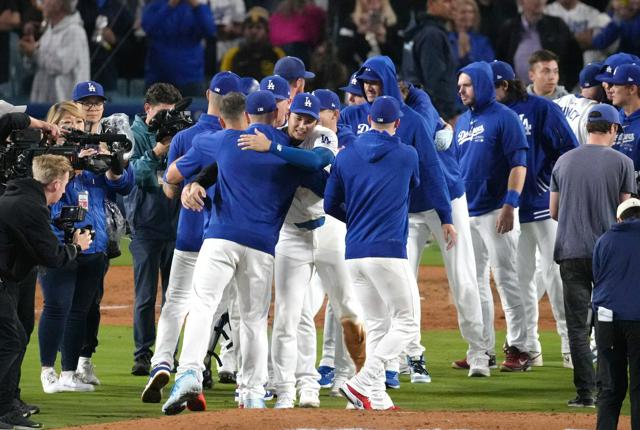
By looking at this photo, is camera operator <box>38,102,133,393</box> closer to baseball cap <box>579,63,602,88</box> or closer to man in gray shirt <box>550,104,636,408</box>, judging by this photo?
man in gray shirt <box>550,104,636,408</box>

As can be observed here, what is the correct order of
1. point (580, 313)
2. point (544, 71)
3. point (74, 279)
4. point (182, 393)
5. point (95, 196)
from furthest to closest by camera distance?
point (544, 71) < point (95, 196) < point (74, 279) < point (580, 313) < point (182, 393)

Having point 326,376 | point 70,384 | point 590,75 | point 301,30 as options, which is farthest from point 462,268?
point 301,30

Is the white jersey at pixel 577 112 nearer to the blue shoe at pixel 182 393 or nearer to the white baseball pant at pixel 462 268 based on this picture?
the white baseball pant at pixel 462 268

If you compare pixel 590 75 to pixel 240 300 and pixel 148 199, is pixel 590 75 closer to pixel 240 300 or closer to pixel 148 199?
pixel 148 199

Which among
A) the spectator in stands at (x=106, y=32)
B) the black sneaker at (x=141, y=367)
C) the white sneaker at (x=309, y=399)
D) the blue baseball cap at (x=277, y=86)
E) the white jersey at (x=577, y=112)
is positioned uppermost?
the spectator in stands at (x=106, y=32)

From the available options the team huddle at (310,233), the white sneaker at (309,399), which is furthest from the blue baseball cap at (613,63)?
the white sneaker at (309,399)

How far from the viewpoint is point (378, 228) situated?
26.4 feet

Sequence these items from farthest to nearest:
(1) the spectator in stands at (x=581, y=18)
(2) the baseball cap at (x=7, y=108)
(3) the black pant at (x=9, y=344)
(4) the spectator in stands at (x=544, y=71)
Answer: (1) the spectator in stands at (x=581, y=18)
(4) the spectator in stands at (x=544, y=71)
(2) the baseball cap at (x=7, y=108)
(3) the black pant at (x=9, y=344)

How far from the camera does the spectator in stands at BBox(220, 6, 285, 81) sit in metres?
19.1

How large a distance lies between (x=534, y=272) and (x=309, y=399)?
2.80m

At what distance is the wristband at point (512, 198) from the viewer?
9.95 metres

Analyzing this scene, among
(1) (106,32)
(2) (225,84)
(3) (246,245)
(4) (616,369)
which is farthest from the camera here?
(1) (106,32)

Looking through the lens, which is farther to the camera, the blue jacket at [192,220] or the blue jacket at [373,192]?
the blue jacket at [192,220]

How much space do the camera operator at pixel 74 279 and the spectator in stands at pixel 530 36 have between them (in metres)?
10.3
